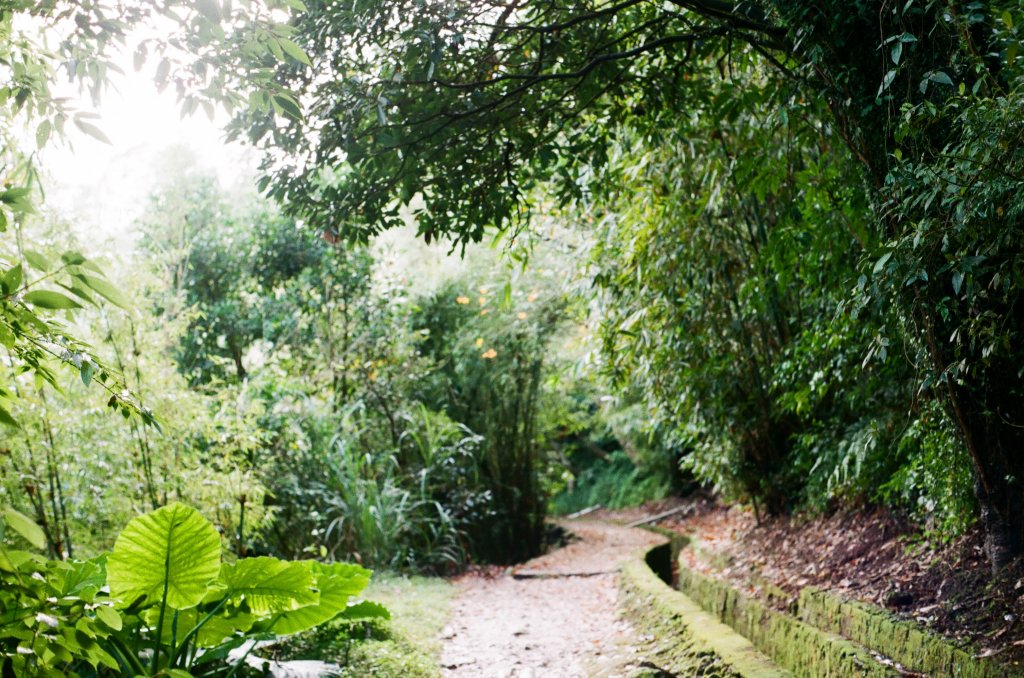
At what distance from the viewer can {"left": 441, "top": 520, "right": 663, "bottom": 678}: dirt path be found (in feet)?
→ 15.1

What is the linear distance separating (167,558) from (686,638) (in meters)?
2.82

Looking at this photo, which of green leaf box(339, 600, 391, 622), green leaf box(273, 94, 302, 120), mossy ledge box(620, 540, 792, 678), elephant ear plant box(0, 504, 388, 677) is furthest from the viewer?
green leaf box(339, 600, 391, 622)

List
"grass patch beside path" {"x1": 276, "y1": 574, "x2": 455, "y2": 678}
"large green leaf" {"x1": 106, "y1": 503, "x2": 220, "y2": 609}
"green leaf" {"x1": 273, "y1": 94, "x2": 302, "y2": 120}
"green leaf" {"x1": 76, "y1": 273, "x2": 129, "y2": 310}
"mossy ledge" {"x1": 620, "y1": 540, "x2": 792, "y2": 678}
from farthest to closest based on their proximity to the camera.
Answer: "grass patch beside path" {"x1": 276, "y1": 574, "x2": 455, "y2": 678} < "mossy ledge" {"x1": 620, "y1": 540, "x2": 792, "y2": 678} < "large green leaf" {"x1": 106, "y1": 503, "x2": 220, "y2": 609} < "green leaf" {"x1": 273, "y1": 94, "x2": 302, "y2": 120} < "green leaf" {"x1": 76, "y1": 273, "x2": 129, "y2": 310}

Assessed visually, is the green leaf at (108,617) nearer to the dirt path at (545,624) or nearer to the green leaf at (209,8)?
the green leaf at (209,8)

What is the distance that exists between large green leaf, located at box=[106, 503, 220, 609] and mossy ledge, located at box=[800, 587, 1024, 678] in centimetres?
284

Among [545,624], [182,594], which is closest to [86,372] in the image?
[182,594]

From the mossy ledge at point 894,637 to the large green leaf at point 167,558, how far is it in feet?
9.30

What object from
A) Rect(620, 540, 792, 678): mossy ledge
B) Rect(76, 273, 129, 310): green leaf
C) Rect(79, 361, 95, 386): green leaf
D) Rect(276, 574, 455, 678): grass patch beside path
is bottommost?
Rect(276, 574, 455, 678): grass patch beside path

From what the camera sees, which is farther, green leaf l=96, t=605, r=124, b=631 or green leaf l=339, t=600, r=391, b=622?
green leaf l=339, t=600, r=391, b=622

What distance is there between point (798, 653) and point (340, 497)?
5.08 m

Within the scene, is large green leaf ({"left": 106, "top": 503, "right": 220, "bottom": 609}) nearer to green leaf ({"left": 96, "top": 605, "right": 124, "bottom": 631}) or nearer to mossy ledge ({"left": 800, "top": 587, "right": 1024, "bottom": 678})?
green leaf ({"left": 96, "top": 605, "right": 124, "bottom": 631})

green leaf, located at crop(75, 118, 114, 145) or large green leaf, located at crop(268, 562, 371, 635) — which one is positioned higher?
green leaf, located at crop(75, 118, 114, 145)

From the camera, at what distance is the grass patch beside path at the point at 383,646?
4156 mm

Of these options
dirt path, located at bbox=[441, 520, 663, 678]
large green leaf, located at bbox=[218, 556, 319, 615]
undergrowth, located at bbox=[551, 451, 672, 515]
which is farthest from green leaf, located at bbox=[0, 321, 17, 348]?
undergrowth, located at bbox=[551, 451, 672, 515]
